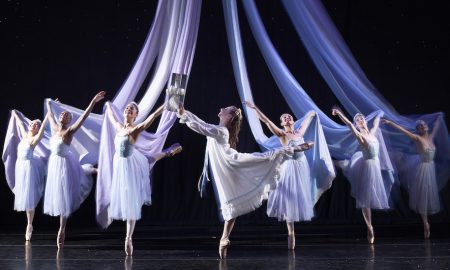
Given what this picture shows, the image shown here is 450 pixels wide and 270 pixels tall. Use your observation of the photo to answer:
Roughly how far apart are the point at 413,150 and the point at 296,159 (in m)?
1.75

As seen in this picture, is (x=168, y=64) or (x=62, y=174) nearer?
(x=168, y=64)

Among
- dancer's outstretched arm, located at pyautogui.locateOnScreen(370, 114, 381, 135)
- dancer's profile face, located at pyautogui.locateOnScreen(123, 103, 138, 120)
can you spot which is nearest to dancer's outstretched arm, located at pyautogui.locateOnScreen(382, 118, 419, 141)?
dancer's outstretched arm, located at pyautogui.locateOnScreen(370, 114, 381, 135)

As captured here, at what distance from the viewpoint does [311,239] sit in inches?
247

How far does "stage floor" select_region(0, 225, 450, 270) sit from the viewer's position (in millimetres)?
4453

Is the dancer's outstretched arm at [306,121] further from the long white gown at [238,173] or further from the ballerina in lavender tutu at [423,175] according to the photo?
the ballerina in lavender tutu at [423,175]

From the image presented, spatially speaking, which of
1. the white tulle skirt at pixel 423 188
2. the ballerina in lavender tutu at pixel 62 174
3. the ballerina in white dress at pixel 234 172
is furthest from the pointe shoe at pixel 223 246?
the white tulle skirt at pixel 423 188

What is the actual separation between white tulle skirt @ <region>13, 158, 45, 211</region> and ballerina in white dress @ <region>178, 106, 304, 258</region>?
231 centimetres

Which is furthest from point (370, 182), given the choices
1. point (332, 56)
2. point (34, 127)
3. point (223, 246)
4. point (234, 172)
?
point (34, 127)

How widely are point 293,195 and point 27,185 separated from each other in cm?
287

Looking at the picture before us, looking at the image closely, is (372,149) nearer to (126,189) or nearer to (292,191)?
(292,191)

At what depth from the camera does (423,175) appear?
6340mm

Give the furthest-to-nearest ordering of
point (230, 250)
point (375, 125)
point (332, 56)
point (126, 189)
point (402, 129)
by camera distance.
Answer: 1. point (402, 129)
2. point (375, 125)
3. point (332, 56)
4. point (230, 250)
5. point (126, 189)

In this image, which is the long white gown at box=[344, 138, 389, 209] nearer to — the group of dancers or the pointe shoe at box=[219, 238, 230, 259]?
the group of dancers

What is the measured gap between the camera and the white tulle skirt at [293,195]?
539 cm
